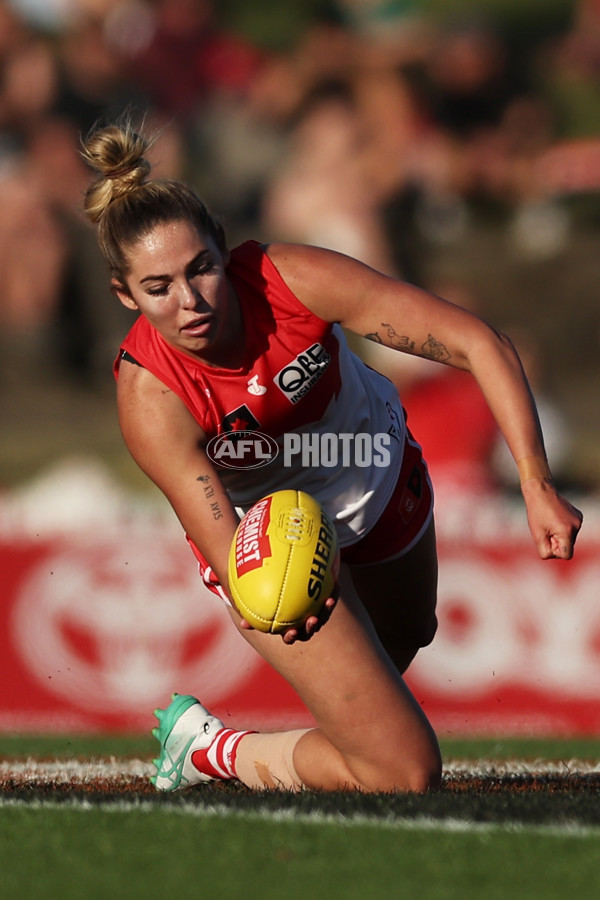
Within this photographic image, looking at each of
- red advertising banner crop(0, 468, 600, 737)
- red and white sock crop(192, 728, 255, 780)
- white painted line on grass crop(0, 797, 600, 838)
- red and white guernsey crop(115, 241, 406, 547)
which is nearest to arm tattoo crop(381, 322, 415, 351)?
red and white guernsey crop(115, 241, 406, 547)

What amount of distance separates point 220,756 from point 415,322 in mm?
1747

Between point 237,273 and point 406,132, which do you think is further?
point 406,132

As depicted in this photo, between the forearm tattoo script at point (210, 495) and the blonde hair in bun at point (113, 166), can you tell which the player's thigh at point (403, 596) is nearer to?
the forearm tattoo script at point (210, 495)

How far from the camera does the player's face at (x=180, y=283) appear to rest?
3750 mm

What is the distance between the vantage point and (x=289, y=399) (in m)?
4.12

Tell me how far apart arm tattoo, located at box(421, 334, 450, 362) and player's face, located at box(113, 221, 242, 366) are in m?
0.66

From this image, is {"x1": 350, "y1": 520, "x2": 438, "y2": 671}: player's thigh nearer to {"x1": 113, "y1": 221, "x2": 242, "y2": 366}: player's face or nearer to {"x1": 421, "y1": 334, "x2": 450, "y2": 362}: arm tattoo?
{"x1": 421, "y1": 334, "x2": 450, "y2": 362}: arm tattoo

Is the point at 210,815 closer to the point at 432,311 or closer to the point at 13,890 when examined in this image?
the point at 13,890

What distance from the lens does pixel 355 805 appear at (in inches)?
141

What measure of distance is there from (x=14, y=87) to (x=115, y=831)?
12.5m

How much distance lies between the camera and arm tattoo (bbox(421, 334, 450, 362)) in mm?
4074

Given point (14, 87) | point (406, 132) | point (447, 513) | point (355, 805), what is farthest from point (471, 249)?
point (355, 805)

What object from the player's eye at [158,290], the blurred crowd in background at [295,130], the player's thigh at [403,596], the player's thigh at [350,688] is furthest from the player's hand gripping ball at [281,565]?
the blurred crowd in background at [295,130]

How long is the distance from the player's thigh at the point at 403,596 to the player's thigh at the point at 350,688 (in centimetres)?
53
